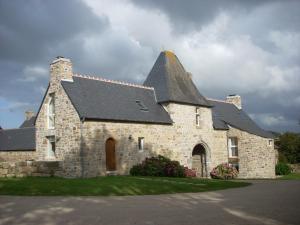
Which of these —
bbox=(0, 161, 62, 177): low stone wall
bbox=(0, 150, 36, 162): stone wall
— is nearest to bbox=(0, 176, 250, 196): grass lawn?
bbox=(0, 161, 62, 177): low stone wall

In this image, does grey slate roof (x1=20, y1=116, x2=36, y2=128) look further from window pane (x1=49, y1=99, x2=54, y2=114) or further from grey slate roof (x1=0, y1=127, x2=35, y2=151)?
window pane (x1=49, y1=99, x2=54, y2=114)

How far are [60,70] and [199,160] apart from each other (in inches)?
538

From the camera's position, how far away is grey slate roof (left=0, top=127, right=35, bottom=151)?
3606 centimetres

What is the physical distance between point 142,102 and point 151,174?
574 cm

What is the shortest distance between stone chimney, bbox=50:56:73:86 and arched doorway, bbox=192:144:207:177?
12.2 metres

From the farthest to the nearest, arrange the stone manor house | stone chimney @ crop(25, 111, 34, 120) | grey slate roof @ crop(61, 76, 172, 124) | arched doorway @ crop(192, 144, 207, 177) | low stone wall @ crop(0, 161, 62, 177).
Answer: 1. stone chimney @ crop(25, 111, 34, 120)
2. arched doorway @ crop(192, 144, 207, 177)
3. grey slate roof @ crop(61, 76, 172, 124)
4. the stone manor house
5. low stone wall @ crop(0, 161, 62, 177)

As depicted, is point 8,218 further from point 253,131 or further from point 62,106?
point 253,131

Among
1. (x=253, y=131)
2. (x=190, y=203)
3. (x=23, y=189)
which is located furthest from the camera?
(x=253, y=131)

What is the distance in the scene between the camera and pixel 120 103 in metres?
24.7

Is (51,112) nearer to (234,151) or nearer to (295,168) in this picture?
(234,151)

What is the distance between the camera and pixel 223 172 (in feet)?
96.0

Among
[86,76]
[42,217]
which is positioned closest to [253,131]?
[86,76]

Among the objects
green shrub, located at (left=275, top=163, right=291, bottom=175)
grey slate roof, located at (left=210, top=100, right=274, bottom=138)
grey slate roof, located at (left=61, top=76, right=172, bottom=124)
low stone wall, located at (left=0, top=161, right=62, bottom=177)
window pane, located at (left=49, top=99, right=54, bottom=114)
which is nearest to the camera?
low stone wall, located at (left=0, top=161, right=62, bottom=177)

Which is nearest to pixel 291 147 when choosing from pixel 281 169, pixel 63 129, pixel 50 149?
pixel 281 169
